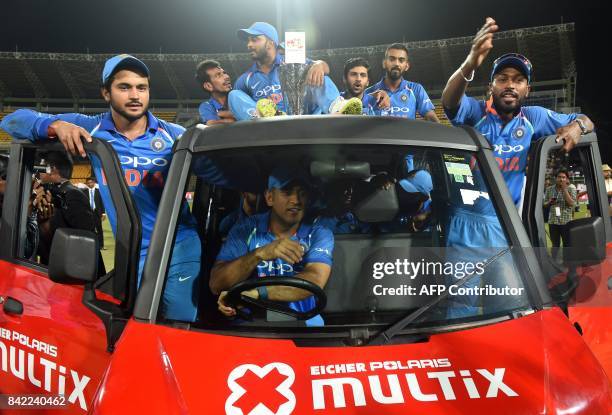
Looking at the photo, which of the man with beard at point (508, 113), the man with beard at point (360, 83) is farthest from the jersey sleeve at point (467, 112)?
the man with beard at point (360, 83)

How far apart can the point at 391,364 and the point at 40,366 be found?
1.67 metres

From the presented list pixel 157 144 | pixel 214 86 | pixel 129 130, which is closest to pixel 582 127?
pixel 157 144

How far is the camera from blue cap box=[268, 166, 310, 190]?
2.07 m

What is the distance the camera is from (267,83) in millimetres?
4656

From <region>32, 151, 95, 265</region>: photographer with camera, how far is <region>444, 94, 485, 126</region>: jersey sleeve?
251 centimetres

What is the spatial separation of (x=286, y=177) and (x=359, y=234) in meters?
0.36

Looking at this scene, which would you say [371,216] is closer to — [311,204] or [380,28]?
[311,204]

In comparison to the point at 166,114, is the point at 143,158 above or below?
below

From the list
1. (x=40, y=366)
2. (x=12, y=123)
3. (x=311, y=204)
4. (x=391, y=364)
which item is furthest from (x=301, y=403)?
(x=12, y=123)

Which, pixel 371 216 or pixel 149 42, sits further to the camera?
pixel 149 42

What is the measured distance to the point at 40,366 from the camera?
246 centimetres

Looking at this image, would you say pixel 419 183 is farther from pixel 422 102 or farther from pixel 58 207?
pixel 422 102

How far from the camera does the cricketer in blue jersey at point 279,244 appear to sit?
6.50 feet

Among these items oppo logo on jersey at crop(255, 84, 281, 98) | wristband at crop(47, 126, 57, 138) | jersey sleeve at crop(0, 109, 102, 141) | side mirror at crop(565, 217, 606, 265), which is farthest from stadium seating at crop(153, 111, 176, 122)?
side mirror at crop(565, 217, 606, 265)
